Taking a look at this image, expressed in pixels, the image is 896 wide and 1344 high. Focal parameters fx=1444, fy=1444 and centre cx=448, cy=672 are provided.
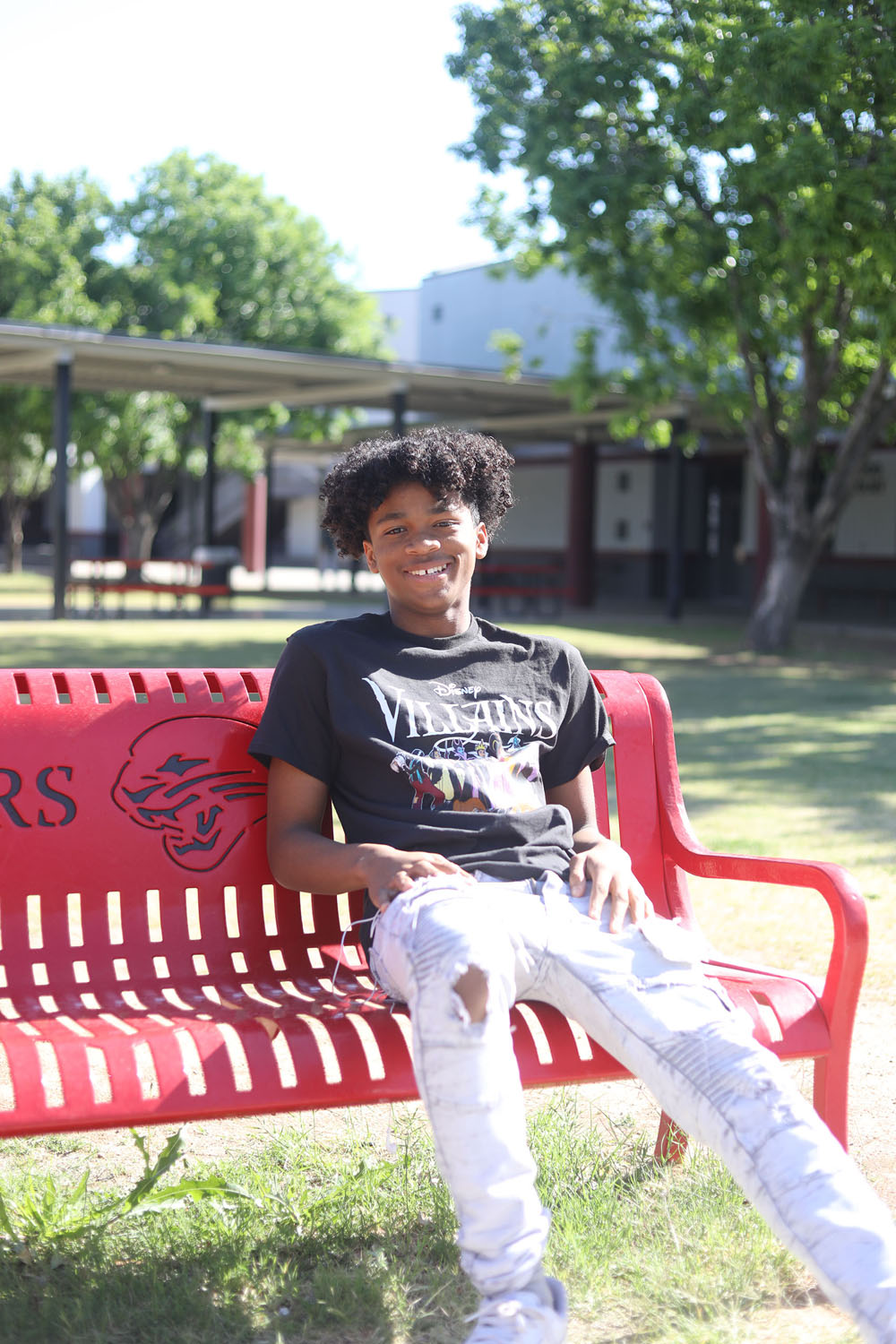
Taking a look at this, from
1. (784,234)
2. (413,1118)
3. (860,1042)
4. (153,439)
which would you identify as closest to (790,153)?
(784,234)

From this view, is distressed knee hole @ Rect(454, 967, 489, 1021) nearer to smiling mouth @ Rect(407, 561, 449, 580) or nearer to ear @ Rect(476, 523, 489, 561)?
smiling mouth @ Rect(407, 561, 449, 580)

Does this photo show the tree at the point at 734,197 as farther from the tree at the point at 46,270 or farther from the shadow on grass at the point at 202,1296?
the tree at the point at 46,270

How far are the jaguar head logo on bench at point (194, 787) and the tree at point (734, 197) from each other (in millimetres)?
7969

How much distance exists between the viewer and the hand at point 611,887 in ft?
8.92

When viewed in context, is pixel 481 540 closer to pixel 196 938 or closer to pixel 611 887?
pixel 611 887

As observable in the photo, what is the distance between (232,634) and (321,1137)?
1513 cm

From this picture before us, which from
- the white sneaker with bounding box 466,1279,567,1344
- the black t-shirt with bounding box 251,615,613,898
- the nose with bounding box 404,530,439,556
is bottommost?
the white sneaker with bounding box 466,1279,567,1344

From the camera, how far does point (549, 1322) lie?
83.8 inches

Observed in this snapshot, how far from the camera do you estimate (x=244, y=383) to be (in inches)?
923

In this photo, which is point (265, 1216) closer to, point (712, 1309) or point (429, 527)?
point (712, 1309)

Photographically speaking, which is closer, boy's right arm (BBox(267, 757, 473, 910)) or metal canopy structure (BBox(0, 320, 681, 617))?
boy's right arm (BBox(267, 757, 473, 910))

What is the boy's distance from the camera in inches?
85.2

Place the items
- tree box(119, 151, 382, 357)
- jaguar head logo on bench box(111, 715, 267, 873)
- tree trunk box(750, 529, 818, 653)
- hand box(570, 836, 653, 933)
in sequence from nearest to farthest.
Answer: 1. hand box(570, 836, 653, 933)
2. jaguar head logo on bench box(111, 715, 267, 873)
3. tree trunk box(750, 529, 818, 653)
4. tree box(119, 151, 382, 357)

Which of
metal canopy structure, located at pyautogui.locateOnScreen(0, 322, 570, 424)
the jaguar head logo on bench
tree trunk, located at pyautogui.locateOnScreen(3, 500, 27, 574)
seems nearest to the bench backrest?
the jaguar head logo on bench
